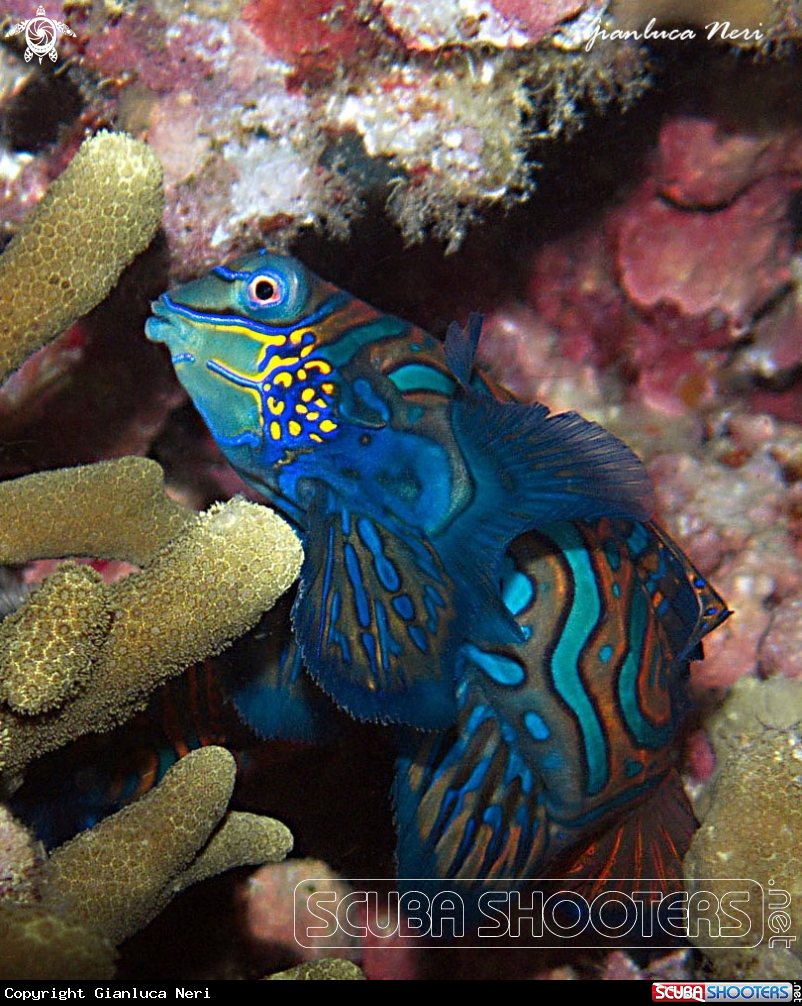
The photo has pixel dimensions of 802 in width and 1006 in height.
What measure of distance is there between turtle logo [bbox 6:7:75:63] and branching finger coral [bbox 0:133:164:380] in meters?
0.76

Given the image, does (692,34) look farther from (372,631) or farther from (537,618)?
(372,631)

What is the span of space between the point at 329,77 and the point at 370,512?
159cm

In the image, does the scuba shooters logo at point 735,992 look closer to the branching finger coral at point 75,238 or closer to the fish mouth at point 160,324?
the fish mouth at point 160,324

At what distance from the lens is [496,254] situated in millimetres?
4020

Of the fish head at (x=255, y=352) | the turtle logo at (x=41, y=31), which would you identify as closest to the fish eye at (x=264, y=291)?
the fish head at (x=255, y=352)

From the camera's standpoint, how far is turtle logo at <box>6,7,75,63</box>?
8.95 feet

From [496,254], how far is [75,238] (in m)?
2.33

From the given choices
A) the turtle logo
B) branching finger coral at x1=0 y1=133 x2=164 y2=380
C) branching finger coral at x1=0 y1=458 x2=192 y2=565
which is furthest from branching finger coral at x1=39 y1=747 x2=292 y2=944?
the turtle logo

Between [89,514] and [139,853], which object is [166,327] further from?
[139,853]

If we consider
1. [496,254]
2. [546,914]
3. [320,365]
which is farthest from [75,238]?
[546,914]

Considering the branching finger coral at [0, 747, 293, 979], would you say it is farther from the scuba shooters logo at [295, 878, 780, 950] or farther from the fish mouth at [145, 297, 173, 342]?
the fish mouth at [145, 297, 173, 342]

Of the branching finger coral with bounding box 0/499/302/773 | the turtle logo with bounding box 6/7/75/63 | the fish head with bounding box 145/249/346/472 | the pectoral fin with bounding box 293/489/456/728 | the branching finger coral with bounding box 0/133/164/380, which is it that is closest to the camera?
the branching finger coral with bounding box 0/499/302/773

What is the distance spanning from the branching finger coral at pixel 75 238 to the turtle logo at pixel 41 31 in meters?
0.76

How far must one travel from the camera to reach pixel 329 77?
277 centimetres
